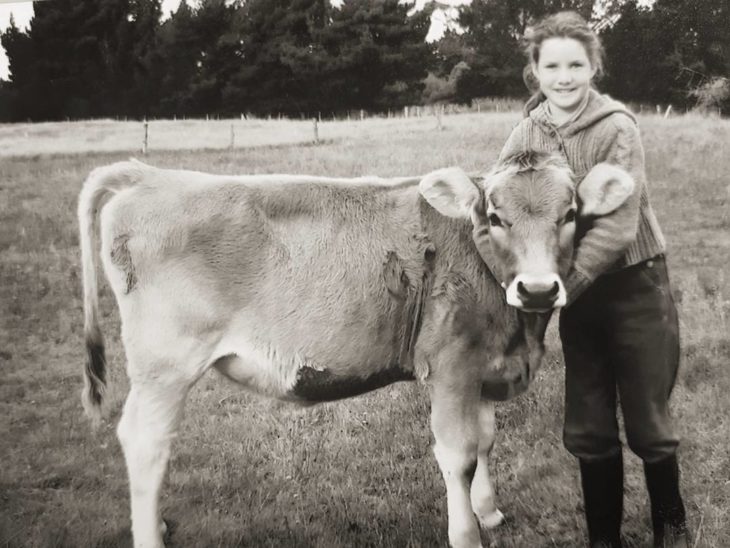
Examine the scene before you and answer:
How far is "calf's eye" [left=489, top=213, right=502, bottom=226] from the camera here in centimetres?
251

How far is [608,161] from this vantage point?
102 inches

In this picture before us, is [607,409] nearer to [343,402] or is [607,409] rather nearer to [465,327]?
[465,327]

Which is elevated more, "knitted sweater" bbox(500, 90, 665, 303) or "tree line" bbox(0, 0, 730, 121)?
"tree line" bbox(0, 0, 730, 121)

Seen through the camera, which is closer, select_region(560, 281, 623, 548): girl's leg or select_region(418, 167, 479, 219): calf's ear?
select_region(418, 167, 479, 219): calf's ear

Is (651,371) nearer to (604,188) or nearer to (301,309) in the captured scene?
(604,188)

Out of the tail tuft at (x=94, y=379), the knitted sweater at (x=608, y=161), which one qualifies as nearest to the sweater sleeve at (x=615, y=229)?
the knitted sweater at (x=608, y=161)

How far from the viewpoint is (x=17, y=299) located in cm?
364

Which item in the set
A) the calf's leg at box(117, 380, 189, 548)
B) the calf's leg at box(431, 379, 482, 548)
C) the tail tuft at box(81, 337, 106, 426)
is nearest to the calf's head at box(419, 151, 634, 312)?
the calf's leg at box(431, 379, 482, 548)

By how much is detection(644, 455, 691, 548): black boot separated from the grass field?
0.37ft

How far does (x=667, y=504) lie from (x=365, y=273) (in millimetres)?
1536

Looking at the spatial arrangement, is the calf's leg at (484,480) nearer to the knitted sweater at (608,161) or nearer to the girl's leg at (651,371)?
the girl's leg at (651,371)

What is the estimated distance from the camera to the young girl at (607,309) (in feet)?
8.36

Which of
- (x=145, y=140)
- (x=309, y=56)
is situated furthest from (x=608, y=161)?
(x=145, y=140)

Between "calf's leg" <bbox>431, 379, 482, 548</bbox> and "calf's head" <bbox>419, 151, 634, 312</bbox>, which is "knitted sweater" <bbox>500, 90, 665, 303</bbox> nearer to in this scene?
"calf's head" <bbox>419, 151, 634, 312</bbox>
